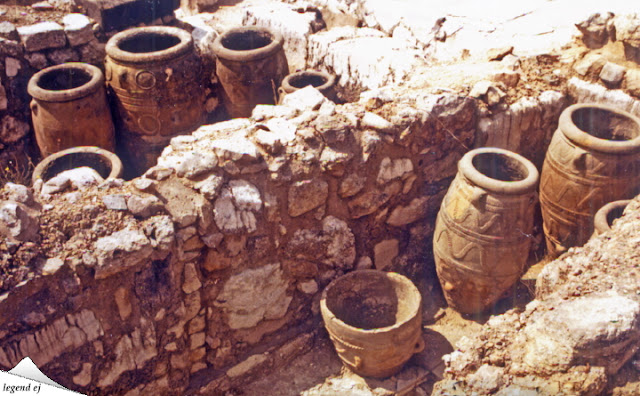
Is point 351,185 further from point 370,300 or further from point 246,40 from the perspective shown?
point 246,40

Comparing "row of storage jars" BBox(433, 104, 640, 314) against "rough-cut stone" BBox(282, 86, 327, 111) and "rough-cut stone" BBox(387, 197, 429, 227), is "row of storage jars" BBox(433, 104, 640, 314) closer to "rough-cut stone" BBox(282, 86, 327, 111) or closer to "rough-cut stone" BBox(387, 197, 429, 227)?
"rough-cut stone" BBox(387, 197, 429, 227)

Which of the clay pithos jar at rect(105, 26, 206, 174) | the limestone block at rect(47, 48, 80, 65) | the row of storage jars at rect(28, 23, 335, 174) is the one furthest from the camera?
the limestone block at rect(47, 48, 80, 65)

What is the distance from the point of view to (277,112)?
414 cm

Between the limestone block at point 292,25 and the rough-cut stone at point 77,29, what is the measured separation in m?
1.96

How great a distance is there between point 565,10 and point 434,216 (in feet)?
9.84

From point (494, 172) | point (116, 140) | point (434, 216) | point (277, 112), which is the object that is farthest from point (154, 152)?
point (494, 172)

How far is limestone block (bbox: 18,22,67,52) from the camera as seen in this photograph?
5.88 metres

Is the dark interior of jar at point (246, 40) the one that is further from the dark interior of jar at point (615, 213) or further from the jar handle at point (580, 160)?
the dark interior of jar at point (615, 213)

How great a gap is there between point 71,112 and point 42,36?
5.29 feet

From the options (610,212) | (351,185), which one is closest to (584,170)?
(610,212)

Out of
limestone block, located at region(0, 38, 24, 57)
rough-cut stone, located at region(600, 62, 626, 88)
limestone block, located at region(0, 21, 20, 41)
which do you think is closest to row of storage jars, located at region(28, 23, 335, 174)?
limestone block, located at region(0, 38, 24, 57)

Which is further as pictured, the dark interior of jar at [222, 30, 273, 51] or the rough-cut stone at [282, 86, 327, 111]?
the dark interior of jar at [222, 30, 273, 51]

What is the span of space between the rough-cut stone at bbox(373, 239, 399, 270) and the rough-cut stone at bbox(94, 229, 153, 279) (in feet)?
6.26

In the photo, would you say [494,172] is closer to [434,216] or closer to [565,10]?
[434,216]
